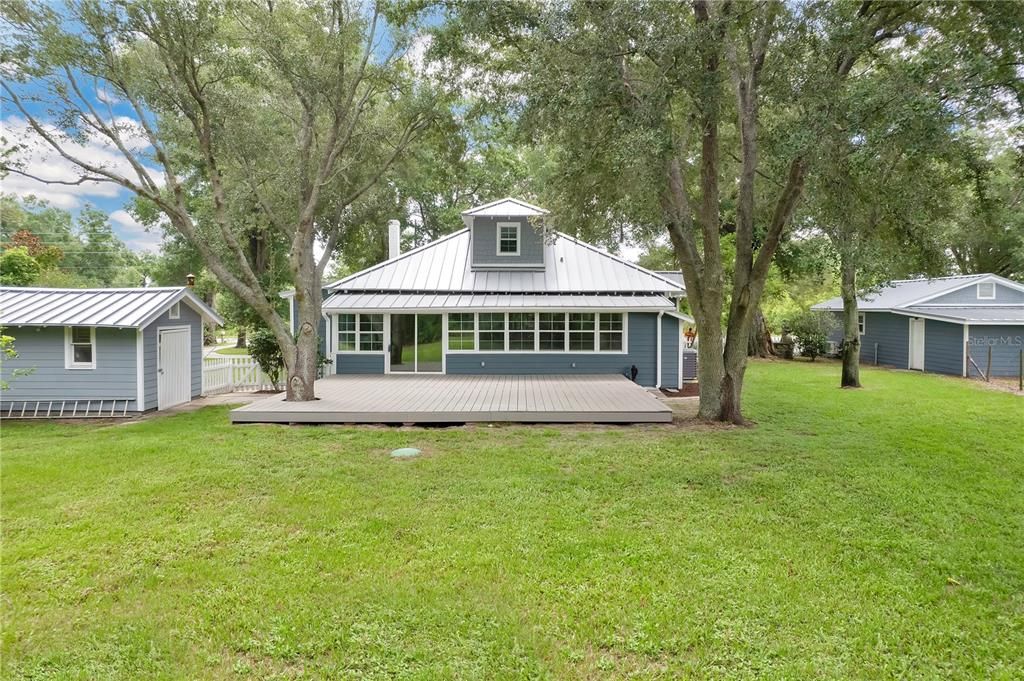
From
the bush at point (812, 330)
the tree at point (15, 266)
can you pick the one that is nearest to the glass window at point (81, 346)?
the tree at point (15, 266)

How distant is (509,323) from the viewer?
1388cm

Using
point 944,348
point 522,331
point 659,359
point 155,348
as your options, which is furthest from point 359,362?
point 944,348

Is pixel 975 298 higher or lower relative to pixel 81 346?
higher

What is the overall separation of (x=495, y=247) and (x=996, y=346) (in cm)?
1686

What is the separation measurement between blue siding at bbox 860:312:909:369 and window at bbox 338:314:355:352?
19.8 meters

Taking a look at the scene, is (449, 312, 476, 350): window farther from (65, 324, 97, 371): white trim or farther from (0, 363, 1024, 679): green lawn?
(65, 324, 97, 371): white trim

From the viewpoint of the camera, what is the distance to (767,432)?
8.55m

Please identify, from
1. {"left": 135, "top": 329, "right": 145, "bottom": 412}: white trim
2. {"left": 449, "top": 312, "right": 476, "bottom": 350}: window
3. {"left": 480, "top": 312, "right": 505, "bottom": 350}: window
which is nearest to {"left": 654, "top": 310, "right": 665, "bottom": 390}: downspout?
{"left": 480, "top": 312, "right": 505, "bottom": 350}: window

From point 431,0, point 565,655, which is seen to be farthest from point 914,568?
point 431,0

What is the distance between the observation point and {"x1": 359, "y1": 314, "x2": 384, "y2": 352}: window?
14086 mm

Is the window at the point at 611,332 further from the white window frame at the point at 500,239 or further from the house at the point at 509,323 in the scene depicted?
the white window frame at the point at 500,239

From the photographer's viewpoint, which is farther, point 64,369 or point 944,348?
point 944,348

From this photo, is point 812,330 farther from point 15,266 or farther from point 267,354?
point 15,266

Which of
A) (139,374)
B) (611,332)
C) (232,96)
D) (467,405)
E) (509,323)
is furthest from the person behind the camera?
(509,323)
